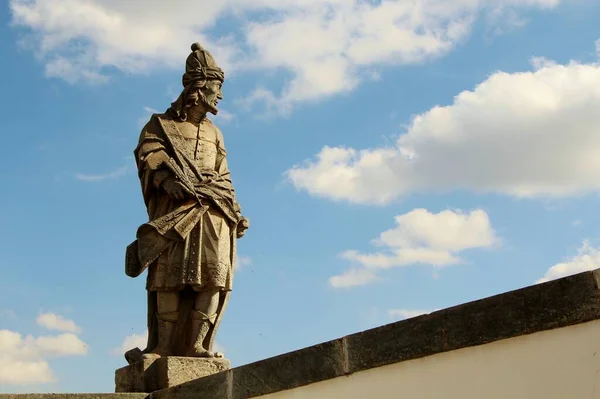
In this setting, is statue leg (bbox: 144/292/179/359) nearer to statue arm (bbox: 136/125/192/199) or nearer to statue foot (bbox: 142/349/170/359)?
statue foot (bbox: 142/349/170/359)

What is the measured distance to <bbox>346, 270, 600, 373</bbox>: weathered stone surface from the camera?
4738mm

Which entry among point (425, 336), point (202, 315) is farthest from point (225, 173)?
point (425, 336)

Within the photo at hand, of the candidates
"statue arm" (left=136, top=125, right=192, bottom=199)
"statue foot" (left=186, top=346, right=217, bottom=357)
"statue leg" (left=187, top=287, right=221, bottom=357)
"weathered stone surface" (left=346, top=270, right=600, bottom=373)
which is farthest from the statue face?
"weathered stone surface" (left=346, top=270, right=600, bottom=373)

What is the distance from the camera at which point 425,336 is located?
5.45 metres

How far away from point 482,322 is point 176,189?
3.98 metres

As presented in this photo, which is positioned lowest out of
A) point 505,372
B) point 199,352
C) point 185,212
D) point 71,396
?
point 505,372

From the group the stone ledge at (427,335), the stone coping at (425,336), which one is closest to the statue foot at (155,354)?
the stone coping at (425,336)

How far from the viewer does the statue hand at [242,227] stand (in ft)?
28.8

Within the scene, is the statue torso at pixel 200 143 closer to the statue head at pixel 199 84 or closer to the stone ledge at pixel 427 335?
the statue head at pixel 199 84

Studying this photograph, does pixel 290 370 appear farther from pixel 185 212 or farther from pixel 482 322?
pixel 185 212

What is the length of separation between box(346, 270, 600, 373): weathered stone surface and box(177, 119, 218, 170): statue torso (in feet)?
11.1

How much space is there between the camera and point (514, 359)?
498cm

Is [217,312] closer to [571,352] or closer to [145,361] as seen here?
[145,361]

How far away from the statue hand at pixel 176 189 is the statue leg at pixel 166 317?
3.09 ft
